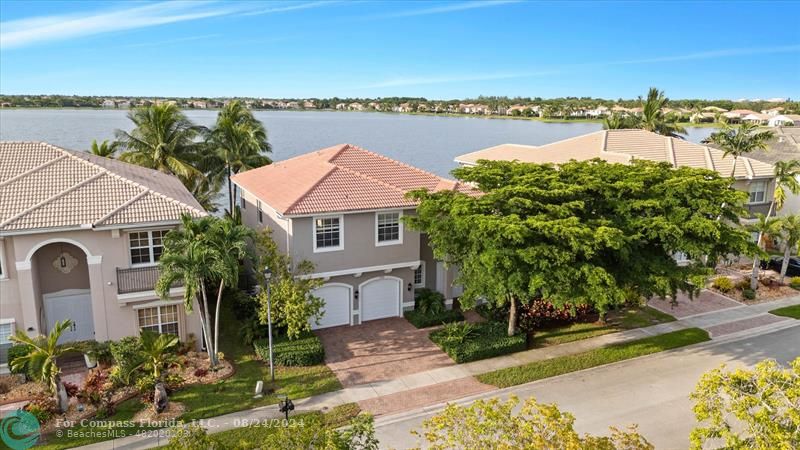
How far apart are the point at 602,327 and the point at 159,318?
17.8 meters

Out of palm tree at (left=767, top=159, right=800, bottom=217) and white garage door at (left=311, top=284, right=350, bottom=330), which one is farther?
palm tree at (left=767, top=159, right=800, bottom=217)

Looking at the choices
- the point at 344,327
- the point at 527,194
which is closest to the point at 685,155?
the point at 527,194

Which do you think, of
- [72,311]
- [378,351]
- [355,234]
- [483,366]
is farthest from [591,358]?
[72,311]

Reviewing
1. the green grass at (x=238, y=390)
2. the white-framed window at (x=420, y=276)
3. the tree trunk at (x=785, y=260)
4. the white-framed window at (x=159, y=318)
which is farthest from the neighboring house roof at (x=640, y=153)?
the white-framed window at (x=159, y=318)

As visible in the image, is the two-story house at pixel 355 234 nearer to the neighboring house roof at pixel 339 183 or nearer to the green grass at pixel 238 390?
the neighboring house roof at pixel 339 183

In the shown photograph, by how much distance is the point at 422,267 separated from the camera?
82.8 feet

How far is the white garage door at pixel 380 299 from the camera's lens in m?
23.4

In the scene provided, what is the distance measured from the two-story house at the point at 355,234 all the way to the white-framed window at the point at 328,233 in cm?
4

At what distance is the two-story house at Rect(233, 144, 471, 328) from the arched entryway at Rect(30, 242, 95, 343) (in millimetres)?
7113

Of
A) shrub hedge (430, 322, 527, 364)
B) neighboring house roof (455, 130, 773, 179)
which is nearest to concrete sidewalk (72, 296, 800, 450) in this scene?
shrub hedge (430, 322, 527, 364)

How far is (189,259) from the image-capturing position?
1725 cm

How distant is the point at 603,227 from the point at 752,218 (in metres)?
23.1

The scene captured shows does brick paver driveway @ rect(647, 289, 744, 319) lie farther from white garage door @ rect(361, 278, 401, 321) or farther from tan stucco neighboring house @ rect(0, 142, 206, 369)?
tan stucco neighboring house @ rect(0, 142, 206, 369)

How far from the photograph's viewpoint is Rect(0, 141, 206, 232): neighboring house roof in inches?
715
